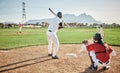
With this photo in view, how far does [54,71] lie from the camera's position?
7.44 metres

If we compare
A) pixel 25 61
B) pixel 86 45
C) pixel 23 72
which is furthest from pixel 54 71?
pixel 25 61

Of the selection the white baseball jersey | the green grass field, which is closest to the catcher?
the white baseball jersey

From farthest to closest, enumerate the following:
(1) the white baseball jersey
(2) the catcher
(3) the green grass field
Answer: (3) the green grass field → (1) the white baseball jersey → (2) the catcher

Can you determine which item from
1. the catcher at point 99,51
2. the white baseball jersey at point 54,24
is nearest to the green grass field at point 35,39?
the white baseball jersey at point 54,24

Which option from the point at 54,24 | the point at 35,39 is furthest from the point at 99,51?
the point at 35,39

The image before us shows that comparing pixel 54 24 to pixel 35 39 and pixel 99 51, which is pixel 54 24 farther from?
pixel 35 39

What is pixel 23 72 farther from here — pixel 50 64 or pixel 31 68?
pixel 50 64

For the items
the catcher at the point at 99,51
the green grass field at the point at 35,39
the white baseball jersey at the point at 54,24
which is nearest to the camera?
the catcher at the point at 99,51

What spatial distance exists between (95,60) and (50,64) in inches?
85.3

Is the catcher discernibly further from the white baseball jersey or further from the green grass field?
the green grass field

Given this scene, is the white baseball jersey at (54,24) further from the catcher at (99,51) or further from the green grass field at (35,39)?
the green grass field at (35,39)

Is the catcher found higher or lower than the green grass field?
higher

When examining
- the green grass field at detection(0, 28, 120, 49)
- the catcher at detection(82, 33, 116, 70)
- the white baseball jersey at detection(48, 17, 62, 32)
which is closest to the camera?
the catcher at detection(82, 33, 116, 70)

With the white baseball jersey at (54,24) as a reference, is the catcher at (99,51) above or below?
below
